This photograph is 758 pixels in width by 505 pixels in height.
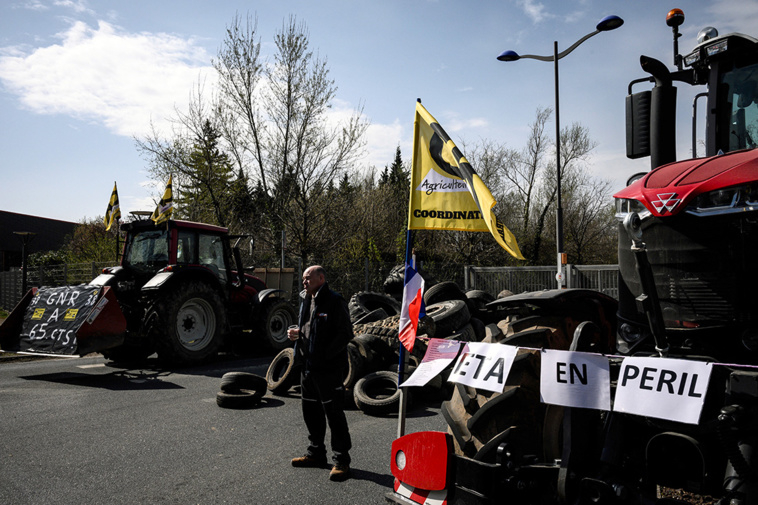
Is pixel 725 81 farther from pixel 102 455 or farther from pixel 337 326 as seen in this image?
pixel 102 455

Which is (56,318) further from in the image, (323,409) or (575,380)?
(575,380)

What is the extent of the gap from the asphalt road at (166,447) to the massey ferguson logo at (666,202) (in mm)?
2815

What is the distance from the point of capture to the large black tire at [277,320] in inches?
461

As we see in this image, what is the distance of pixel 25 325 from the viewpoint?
952cm

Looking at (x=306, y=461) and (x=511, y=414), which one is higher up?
(x=511, y=414)

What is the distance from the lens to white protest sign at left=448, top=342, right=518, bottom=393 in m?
3.08

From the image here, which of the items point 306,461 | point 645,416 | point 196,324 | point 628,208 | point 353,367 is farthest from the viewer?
point 196,324

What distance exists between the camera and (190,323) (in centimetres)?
1038

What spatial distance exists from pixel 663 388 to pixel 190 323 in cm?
918

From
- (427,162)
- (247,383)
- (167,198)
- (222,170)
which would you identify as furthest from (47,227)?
(427,162)

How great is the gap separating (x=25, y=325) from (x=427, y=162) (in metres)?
8.50

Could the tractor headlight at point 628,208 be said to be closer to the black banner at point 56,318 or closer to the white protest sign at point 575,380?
the white protest sign at point 575,380

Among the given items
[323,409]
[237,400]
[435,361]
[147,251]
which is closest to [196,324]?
[147,251]

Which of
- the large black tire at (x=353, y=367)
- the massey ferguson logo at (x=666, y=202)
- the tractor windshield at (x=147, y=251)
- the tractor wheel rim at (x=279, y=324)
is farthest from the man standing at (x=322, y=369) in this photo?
the tractor wheel rim at (x=279, y=324)
